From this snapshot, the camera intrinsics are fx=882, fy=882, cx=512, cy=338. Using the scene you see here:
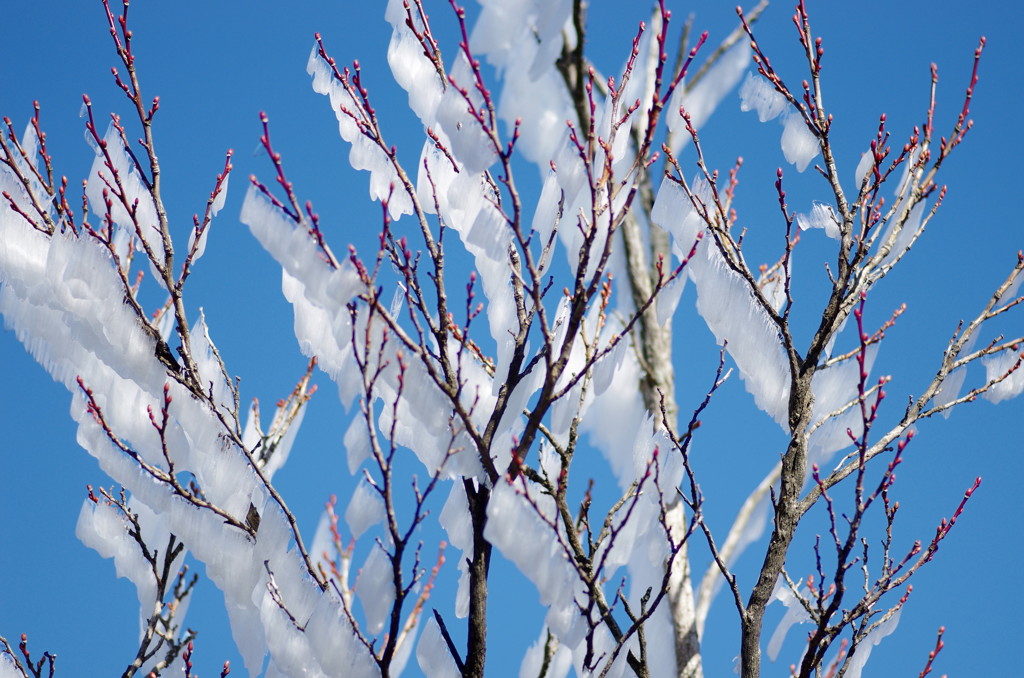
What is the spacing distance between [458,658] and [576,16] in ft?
13.8

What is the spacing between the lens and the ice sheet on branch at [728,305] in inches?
98.2

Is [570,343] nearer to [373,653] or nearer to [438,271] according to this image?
[438,271]

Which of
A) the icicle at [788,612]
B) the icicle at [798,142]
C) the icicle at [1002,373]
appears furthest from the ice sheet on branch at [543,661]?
the icicle at [798,142]

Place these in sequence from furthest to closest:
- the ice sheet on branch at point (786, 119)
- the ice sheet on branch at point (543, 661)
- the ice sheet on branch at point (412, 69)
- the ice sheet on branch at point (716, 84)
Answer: the ice sheet on branch at point (716, 84), the ice sheet on branch at point (543, 661), the ice sheet on branch at point (786, 119), the ice sheet on branch at point (412, 69)

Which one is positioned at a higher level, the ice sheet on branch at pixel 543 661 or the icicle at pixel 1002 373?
the icicle at pixel 1002 373

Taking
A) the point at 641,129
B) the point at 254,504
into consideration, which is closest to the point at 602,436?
the point at 641,129

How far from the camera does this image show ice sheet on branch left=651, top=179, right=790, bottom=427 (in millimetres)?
2494

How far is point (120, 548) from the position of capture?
119 inches

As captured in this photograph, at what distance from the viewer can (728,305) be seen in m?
2.51

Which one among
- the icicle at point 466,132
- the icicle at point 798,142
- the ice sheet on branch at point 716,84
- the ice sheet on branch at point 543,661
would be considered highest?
the ice sheet on branch at point 716,84

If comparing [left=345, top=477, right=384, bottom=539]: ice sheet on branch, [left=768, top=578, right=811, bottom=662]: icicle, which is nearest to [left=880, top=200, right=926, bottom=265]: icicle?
[left=768, top=578, right=811, bottom=662]: icicle

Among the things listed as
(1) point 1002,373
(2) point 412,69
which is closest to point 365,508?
(2) point 412,69

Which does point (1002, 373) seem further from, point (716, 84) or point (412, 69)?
point (716, 84)

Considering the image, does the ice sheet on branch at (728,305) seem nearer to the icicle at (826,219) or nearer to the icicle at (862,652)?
the icicle at (826,219)
